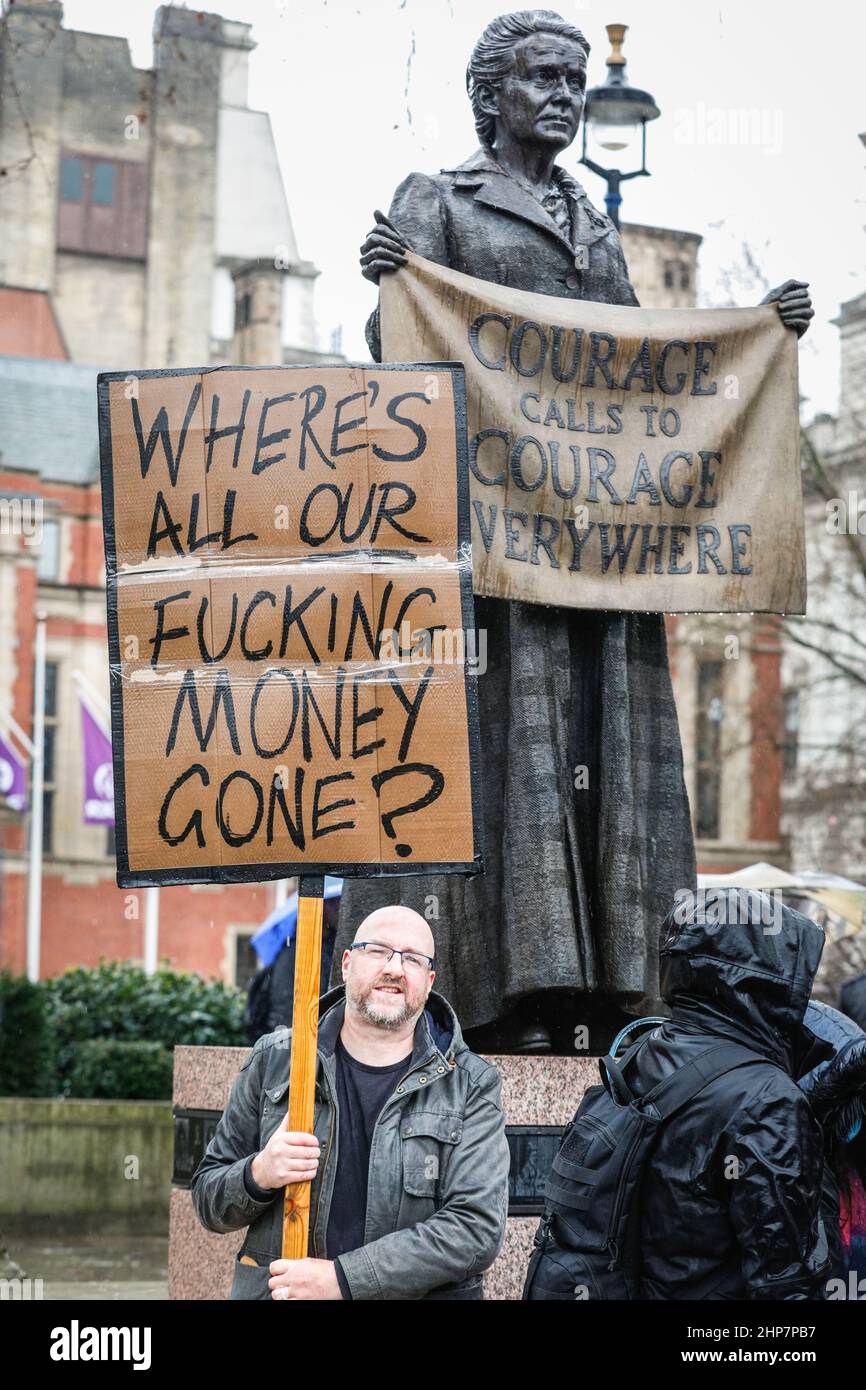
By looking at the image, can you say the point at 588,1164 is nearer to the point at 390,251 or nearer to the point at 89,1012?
the point at 390,251

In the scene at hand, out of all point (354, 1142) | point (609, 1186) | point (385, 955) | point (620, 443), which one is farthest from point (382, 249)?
point (609, 1186)

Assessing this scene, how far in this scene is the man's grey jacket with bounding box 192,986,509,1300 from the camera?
443cm

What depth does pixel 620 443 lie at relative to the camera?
6465 millimetres

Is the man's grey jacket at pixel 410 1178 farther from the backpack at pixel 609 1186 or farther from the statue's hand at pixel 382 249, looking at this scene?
the statue's hand at pixel 382 249

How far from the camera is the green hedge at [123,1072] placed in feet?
49.0

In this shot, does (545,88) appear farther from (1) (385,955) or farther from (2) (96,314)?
(2) (96,314)

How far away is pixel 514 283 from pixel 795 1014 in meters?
3.02

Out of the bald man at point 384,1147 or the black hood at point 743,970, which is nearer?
the black hood at point 743,970

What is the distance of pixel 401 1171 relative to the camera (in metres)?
4.52

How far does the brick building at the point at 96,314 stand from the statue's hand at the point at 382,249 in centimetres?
3922

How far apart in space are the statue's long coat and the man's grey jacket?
1421 mm

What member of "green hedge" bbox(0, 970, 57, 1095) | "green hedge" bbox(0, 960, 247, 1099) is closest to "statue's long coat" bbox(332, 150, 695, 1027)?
"green hedge" bbox(0, 960, 247, 1099)

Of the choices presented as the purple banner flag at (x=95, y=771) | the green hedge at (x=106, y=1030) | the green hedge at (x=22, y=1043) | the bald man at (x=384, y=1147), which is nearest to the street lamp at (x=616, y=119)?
the green hedge at (x=106, y=1030)
